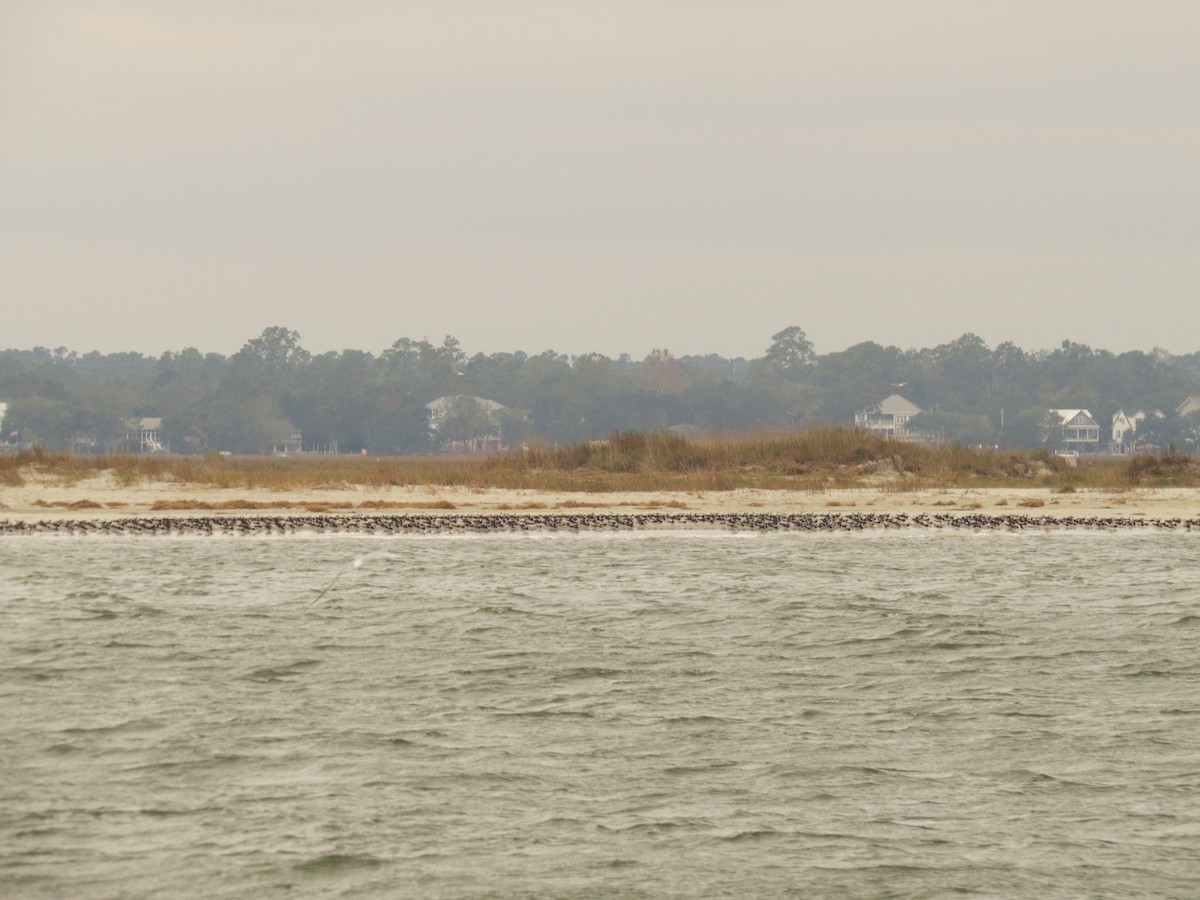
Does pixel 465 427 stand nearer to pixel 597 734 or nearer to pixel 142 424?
pixel 142 424

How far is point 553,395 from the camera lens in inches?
5468

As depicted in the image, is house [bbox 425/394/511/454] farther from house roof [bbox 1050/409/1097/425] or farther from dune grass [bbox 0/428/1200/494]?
dune grass [bbox 0/428/1200/494]

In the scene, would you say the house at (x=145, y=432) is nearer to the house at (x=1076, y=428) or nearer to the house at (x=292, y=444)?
the house at (x=292, y=444)

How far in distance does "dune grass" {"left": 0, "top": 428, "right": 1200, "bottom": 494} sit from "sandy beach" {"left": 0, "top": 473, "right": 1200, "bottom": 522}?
0.64 metres

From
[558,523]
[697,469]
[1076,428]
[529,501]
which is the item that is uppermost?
[1076,428]

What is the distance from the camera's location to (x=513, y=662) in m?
16.2

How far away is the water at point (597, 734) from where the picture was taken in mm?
9273

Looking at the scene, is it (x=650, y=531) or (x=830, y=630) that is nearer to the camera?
(x=830, y=630)

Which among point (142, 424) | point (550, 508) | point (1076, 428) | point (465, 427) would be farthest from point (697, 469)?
point (1076, 428)

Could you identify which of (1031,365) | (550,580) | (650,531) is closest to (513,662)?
(550,580)

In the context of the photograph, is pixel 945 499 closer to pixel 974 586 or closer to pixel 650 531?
pixel 650 531

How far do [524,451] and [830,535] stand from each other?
13.0 metres

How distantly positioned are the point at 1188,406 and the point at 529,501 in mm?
124606

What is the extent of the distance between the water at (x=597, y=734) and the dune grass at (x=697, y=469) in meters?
13.2
